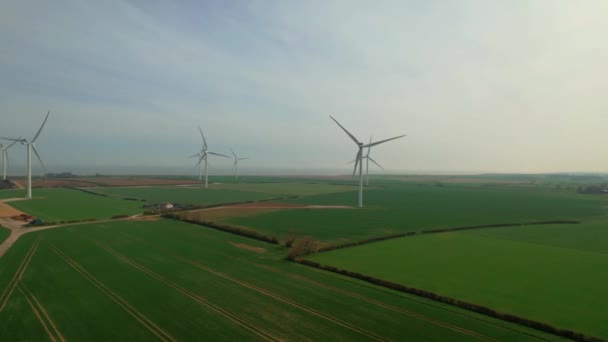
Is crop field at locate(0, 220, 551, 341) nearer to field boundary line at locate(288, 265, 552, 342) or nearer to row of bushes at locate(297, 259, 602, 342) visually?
field boundary line at locate(288, 265, 552, 342)

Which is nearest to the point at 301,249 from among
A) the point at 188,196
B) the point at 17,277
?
the point at 17,277

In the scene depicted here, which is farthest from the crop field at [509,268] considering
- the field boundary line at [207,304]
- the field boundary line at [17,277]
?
the field boundary line at [17,277]

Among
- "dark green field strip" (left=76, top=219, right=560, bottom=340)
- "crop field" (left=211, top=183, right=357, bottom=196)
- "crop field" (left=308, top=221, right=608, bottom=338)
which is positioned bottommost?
"dark green field strip" (left=76, top=219, right=560, bottom=340)

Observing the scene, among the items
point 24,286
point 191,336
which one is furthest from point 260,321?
point 24,286

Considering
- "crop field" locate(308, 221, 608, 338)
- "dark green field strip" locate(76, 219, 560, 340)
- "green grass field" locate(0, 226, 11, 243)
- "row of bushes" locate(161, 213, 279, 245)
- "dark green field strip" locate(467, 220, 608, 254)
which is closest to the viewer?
"dark green field strip" locate(76, 219, 560, 340)

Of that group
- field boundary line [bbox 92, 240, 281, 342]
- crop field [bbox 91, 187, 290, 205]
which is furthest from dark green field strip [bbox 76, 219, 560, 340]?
crop field [bbox 91, 187, 290, 205]

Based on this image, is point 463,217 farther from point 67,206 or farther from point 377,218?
point 67,206

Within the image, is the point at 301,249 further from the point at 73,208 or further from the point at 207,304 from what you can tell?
the point at 73,208

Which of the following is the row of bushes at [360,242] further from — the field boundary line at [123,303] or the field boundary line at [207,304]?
the field boundary line at [123,303]
